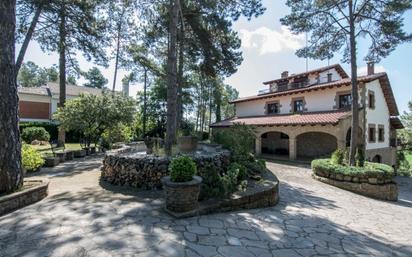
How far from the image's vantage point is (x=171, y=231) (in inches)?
154

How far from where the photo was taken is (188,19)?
1502 cm

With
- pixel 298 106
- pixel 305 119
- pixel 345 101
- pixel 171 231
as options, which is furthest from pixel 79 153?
pixel 345 101

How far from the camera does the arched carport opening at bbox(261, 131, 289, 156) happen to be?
2134 centimetres

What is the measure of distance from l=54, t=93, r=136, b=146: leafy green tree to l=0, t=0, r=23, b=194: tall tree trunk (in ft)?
28.2

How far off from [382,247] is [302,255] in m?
1.68

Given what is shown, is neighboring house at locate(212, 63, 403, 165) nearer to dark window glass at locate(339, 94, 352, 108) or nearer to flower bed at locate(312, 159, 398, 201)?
dark window glass at locate(339, 94, 352, 108)

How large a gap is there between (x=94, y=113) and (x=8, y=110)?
8915 millimetres

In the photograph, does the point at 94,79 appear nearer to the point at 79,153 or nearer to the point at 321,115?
the point at 79,153

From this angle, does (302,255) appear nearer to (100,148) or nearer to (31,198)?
(31,198)

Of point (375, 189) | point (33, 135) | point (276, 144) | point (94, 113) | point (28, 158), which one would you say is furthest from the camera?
point (276, 144)

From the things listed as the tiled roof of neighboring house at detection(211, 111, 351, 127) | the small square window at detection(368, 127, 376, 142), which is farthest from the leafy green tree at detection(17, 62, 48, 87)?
the small square window at detection(368, 127, 376, 142)

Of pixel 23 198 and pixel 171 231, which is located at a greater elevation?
pixel 23 198

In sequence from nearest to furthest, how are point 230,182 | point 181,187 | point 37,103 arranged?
point 181,187, point 230,182, point 37,103

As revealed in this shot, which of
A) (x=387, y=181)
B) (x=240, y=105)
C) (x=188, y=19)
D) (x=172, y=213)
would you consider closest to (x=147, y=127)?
(x=240, y=105)
